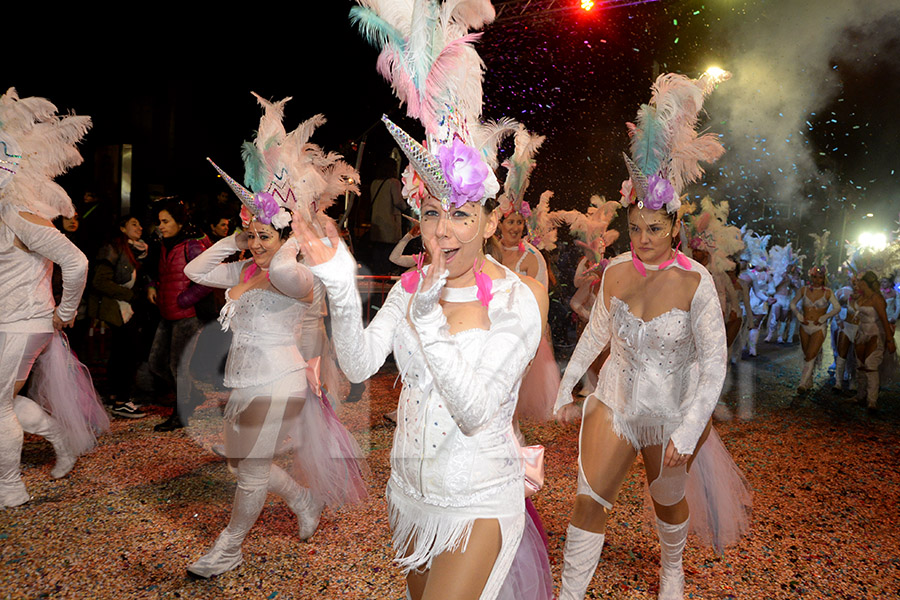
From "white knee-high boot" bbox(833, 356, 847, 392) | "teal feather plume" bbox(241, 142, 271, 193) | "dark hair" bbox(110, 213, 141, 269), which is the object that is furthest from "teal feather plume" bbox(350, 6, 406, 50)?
"white knee-high boot" bbox(833, 356, 847, 392)

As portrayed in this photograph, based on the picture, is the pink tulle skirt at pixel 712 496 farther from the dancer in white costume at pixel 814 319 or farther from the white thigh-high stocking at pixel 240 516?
the dancer in white costume at pixel 814 319

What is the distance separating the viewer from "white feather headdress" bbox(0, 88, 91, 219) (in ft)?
13.5

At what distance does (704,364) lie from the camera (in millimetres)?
2934

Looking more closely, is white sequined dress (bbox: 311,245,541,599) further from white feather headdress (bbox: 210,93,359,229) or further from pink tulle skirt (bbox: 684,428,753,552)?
pink tulle skirt (bbox: 684,428,753,552)

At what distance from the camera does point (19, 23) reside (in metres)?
7.64

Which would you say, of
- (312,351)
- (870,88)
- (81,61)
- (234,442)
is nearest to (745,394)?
(870,88)

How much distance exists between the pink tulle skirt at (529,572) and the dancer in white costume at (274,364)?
1.72m

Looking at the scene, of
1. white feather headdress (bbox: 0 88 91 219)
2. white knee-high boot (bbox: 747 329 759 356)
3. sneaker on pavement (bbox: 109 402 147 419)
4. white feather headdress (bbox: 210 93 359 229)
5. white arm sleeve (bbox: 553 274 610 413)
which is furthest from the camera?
white knee-high boot (bbox: 747 329 759 356)

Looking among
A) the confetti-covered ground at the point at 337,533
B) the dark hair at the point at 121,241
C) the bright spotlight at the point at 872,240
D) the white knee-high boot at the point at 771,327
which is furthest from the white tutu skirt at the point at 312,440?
the white knee-high boot at the point at 771,327

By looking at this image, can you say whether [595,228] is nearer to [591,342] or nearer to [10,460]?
[591,342]

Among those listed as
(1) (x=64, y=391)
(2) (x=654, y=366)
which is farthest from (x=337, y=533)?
(1) (x=64, y=391)

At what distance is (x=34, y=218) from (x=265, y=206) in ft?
6.23

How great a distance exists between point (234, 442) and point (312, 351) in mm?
907

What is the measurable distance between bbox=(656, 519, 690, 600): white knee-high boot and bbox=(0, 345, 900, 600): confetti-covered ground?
0.83 feet
